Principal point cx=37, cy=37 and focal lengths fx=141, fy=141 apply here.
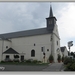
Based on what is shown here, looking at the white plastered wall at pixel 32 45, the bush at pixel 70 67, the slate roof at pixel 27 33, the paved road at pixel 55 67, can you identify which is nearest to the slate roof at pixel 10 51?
the white plastered wall at pixel 32 45

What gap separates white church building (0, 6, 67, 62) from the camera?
7.37 meters

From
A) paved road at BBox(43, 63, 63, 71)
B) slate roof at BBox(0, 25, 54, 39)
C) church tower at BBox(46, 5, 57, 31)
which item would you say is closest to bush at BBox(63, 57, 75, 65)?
paved road at BBox(43, 63, 63, 71)

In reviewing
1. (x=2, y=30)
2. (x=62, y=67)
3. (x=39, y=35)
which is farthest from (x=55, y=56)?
(x=2, y=30)

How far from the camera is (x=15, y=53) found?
739 centimetres

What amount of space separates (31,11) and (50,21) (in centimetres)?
120

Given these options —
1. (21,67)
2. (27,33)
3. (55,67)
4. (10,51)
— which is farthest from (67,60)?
(10,51)

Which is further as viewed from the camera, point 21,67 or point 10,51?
point 10,51

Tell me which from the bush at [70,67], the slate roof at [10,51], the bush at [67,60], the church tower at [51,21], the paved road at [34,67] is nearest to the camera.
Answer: the bush at [70,67]

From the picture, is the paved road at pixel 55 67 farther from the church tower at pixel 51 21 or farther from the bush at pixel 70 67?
the church tower at pixel 51 21

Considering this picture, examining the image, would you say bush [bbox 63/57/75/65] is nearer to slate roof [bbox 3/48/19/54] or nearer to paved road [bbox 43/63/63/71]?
paved road [bbox 43/63/63/71]

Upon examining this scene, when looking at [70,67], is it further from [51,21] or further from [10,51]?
[10,51]

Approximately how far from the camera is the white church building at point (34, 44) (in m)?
7.37

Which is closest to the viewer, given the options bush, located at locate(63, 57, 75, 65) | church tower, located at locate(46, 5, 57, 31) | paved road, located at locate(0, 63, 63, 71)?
paved road, located at locate(0, 63, 63, 71)

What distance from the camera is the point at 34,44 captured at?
7504mm
